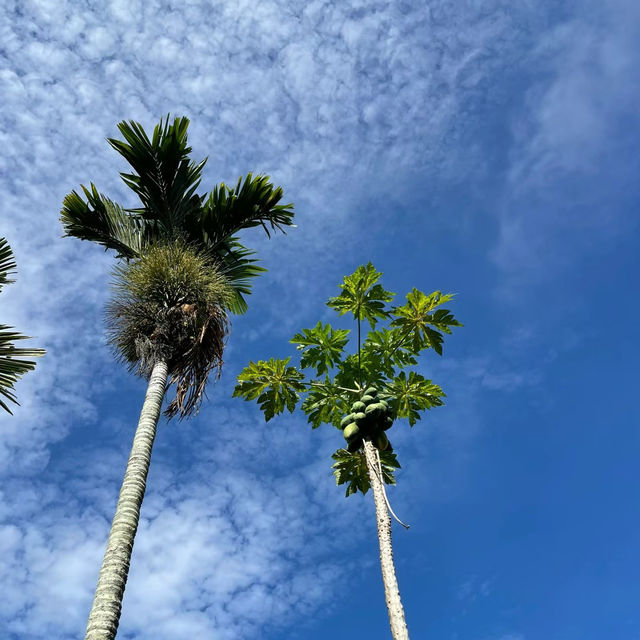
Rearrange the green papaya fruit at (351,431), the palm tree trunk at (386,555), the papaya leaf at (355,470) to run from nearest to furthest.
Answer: the palm tree trunk at (386,555)
the green papaya fruit at (351,431)
the papaya leaf at (355,470)

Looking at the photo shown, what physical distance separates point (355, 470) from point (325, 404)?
46.8 inches

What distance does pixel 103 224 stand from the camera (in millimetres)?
9125

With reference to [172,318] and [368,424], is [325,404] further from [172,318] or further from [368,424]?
[172,318]

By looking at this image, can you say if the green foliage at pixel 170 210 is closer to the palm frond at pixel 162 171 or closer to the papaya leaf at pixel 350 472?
the palm frond at pixel 162 171

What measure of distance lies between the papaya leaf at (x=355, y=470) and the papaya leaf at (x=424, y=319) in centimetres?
192

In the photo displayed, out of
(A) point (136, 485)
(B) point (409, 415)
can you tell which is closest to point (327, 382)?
(B) point (409, 415)

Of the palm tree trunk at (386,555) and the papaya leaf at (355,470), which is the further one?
the papaya leaf at (355,470)

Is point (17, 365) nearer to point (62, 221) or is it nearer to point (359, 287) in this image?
point (62, 221)

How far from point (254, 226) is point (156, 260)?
8.31 ft

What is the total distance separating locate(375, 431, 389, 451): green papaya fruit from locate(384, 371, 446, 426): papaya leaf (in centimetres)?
122

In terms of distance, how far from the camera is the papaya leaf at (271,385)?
8.05m

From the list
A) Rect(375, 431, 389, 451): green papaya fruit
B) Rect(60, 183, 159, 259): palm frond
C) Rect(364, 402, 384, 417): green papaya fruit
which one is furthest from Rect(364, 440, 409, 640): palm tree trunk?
Rect(60, 183, 159, 259): palm frond

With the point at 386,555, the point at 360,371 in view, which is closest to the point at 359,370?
the point at 360,371

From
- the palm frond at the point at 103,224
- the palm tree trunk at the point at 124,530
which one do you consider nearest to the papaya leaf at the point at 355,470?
the palm tree trunk at the point at 124,530
